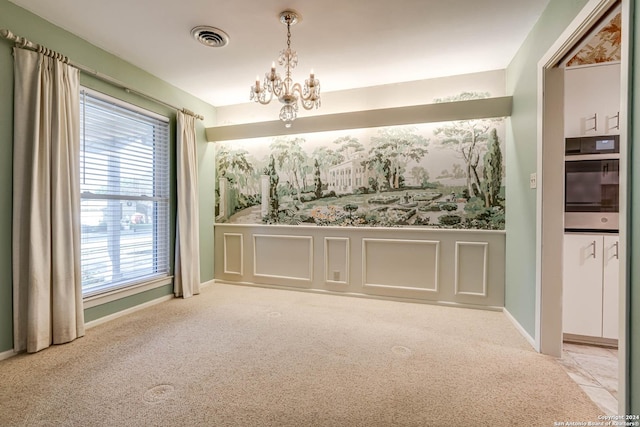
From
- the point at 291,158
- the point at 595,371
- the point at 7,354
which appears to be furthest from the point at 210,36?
the point at 595,371

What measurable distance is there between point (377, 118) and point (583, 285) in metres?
2.62

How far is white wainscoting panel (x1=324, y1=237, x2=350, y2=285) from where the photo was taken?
3.73m

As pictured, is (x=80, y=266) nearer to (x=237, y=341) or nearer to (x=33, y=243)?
(x=33, y=243)

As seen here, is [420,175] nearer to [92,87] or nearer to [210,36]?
[210,36]

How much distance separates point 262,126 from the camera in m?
3.90

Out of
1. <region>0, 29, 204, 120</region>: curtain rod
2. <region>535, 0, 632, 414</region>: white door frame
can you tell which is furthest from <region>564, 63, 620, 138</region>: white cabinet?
<region>0, 29, 204, 120</region>: curtain rod

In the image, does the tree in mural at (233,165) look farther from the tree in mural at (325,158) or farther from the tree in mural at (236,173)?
the tree in mural at (325,158)

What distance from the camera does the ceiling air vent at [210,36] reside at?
247cm

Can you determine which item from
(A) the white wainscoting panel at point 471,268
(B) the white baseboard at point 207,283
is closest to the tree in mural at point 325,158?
(A) the white wainscoting panel at point 471,268

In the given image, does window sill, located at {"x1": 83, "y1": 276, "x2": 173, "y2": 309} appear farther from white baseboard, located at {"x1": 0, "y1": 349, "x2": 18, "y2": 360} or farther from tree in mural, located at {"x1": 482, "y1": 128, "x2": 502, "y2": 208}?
tree in mural, located at {"x1": 482, "y1": 128, "x2": 502, "y2": 208}

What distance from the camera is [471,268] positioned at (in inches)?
128

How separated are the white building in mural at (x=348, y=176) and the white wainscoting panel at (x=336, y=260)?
0.68 metres

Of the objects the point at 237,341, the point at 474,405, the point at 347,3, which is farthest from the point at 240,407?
the point at 347,3

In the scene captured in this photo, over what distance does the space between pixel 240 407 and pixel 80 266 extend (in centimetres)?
203
